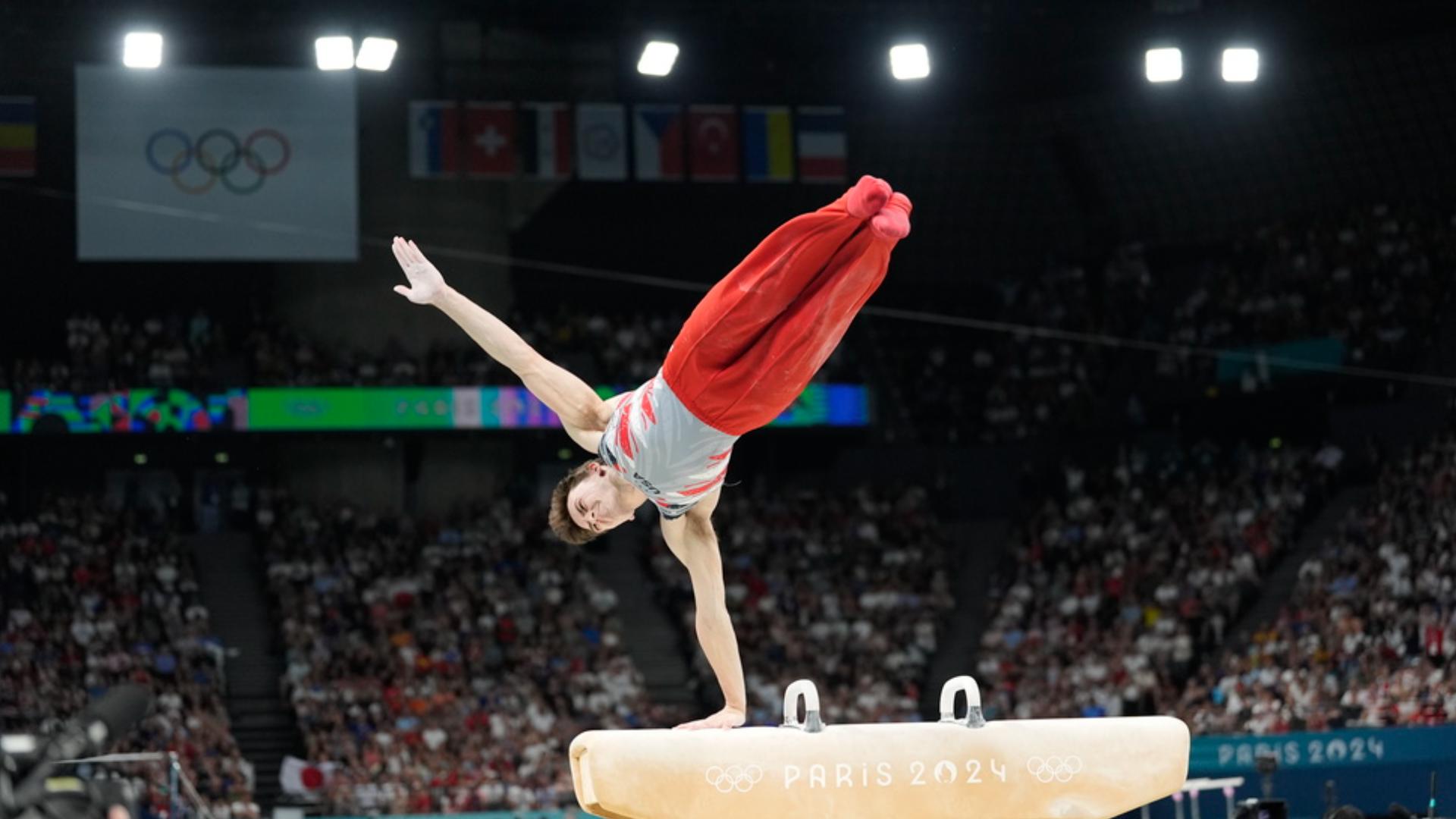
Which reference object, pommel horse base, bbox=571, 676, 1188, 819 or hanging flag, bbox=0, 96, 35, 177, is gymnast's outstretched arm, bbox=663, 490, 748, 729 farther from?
hanging flag, bbox=0, 96, 35, 177

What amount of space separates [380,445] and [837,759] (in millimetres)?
19718

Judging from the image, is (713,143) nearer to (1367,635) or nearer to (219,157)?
(219,157)

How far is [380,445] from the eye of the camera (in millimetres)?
23906

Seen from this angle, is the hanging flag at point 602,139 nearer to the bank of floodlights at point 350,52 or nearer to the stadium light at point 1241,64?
the bank of floodlights at point 350,52

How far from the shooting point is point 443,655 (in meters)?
19.2

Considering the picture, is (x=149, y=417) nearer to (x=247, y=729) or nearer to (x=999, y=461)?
(x=247, y=729)

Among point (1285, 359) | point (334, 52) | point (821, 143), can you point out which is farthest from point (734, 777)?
point (1285, 359)

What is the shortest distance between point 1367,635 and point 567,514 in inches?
534

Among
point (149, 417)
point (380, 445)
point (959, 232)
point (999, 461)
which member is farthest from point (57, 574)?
point (959, 232)

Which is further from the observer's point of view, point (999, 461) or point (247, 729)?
point (999, 461)

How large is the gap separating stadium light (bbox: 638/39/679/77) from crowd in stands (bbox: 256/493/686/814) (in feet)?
23.4

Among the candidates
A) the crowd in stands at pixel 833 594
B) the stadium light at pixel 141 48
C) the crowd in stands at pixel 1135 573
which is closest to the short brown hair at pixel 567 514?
the stadium light at pixel 141 48

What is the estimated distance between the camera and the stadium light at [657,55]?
1655 cm

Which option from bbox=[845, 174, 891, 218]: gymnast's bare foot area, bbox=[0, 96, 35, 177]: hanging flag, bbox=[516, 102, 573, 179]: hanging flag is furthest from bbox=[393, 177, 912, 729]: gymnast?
bbox=[0, 96, 35, 177]: hanging flag
